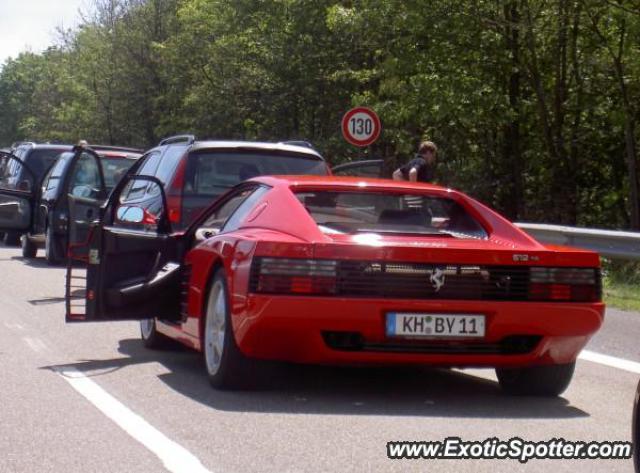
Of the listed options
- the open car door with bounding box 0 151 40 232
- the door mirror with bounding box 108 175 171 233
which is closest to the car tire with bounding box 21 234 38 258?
the open car door with bounding box 0 151 40 232

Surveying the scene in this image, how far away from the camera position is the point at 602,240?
15211 mm

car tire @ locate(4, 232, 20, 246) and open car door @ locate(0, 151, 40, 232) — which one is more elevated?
open car door @ locate(0, 151, 40, 232)

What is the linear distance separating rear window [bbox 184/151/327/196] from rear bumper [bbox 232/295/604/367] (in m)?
4.56

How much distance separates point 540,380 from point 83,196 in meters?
11.9

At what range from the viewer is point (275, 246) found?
732cm

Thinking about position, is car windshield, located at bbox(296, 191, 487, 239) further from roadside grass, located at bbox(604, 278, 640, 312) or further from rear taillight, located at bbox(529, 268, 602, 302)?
roadside grass, located at bbox(604, 278, 640, 312)

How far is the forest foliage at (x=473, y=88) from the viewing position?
2814cm

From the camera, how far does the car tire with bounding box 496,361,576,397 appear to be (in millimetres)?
7988

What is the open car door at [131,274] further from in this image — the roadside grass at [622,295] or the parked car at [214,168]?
the roadside grass at [622,295]

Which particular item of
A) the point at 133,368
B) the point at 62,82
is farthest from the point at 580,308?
the point at 62,82

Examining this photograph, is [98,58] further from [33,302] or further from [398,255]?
[398,255]

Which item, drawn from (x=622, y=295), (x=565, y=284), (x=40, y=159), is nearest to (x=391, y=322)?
(x=565, y=284)

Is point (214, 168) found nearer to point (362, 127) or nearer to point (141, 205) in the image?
point (141, 205)

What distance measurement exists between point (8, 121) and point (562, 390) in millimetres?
136571
